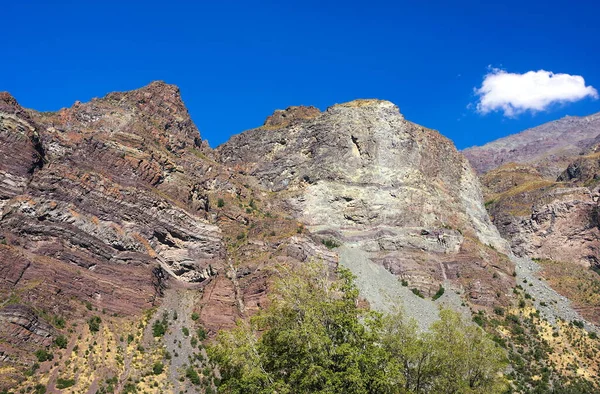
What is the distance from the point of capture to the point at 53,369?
1951 inches

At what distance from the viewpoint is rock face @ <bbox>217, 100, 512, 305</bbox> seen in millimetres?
89312

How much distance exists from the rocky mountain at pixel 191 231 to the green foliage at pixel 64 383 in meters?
0.17

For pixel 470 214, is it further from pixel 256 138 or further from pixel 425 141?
pixel 256 138

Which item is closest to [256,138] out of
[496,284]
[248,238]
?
[248,238]

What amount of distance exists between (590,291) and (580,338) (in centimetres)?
1853

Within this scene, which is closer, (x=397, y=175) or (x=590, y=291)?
(x=590, y=291)

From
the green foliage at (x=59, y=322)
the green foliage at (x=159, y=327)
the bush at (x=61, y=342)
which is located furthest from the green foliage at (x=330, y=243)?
the bush at (x=61, y=342)

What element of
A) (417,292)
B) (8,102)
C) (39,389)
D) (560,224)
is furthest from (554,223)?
(8,102)

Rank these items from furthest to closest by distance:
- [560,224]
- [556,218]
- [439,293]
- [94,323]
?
[556,218] < [560,224] < [439,293] < [94,323]

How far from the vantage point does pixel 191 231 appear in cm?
7838

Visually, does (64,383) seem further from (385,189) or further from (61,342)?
(385,189)

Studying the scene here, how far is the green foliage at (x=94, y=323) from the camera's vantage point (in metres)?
55.9

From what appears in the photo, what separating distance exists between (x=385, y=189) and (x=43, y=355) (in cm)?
7118

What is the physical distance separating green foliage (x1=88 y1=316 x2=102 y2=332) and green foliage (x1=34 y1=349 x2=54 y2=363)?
19.0 ft
